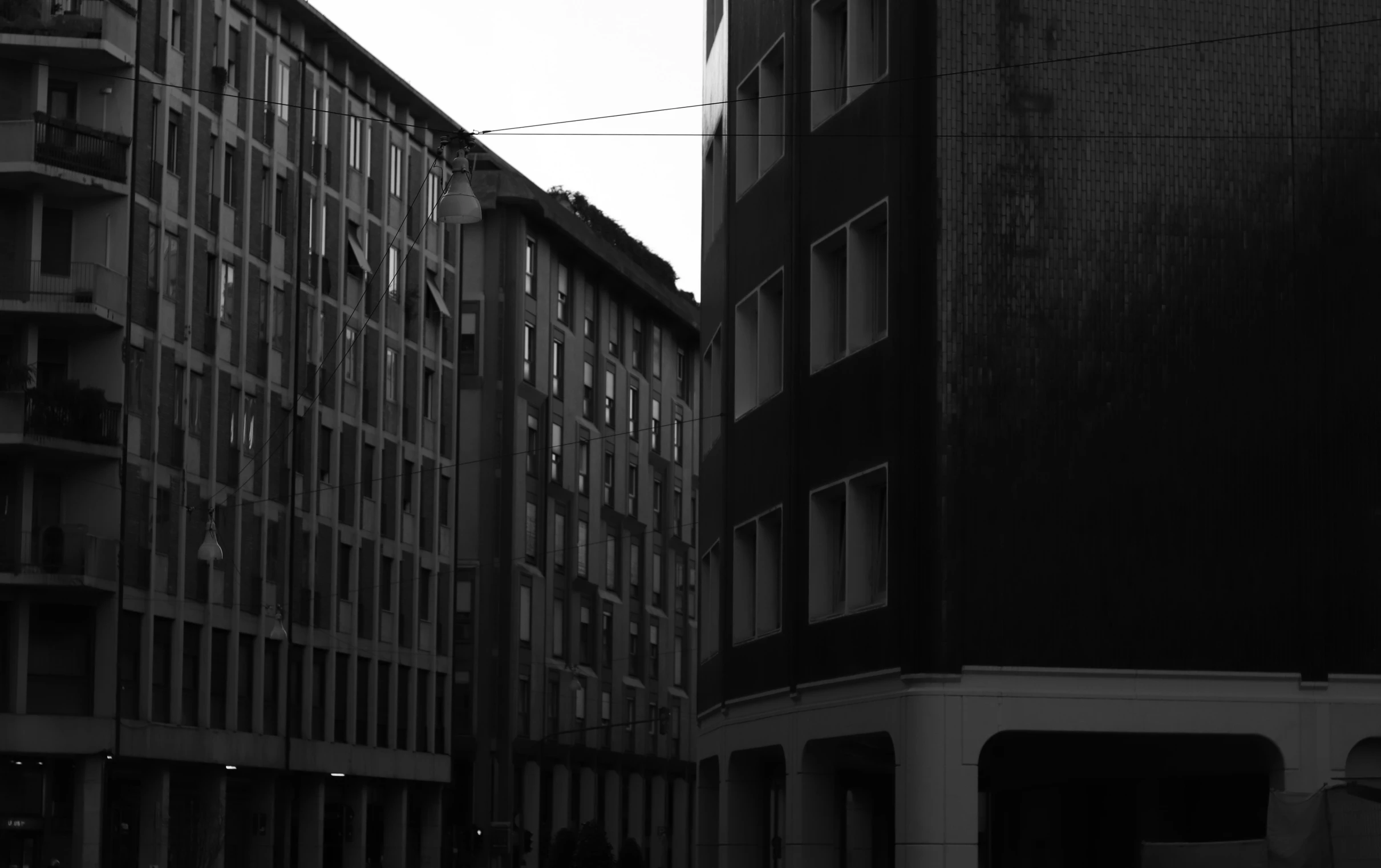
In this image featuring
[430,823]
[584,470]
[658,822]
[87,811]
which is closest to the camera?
[87,811]

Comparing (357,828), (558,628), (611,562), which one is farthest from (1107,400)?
(611,562)

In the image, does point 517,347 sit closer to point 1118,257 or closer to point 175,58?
point 175,58

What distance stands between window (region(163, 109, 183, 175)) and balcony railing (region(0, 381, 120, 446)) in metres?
6.95

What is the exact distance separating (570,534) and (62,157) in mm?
37951

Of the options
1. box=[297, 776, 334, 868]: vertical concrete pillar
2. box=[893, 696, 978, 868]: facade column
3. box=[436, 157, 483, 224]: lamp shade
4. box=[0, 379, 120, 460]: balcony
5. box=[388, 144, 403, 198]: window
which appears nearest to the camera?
box=[893, 696, 978, 868]: facade column

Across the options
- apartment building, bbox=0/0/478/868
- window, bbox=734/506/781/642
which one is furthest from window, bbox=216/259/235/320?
window, bbox=734/506/781/642

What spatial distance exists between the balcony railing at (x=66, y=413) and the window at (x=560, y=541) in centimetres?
3432

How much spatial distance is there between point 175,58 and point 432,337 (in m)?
20.7

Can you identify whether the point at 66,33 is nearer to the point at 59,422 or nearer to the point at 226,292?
the point at 226,292

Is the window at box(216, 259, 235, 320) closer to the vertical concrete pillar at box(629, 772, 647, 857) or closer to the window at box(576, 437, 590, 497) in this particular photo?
the window at box(576, 437, 590, 497)

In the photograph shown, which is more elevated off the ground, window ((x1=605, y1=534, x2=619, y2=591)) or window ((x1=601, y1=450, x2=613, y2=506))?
window ((x1=601, y1=450, x2=613, y2=506))

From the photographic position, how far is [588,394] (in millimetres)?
91312

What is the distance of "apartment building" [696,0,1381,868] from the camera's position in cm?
2350

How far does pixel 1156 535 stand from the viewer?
2397 centimetres
